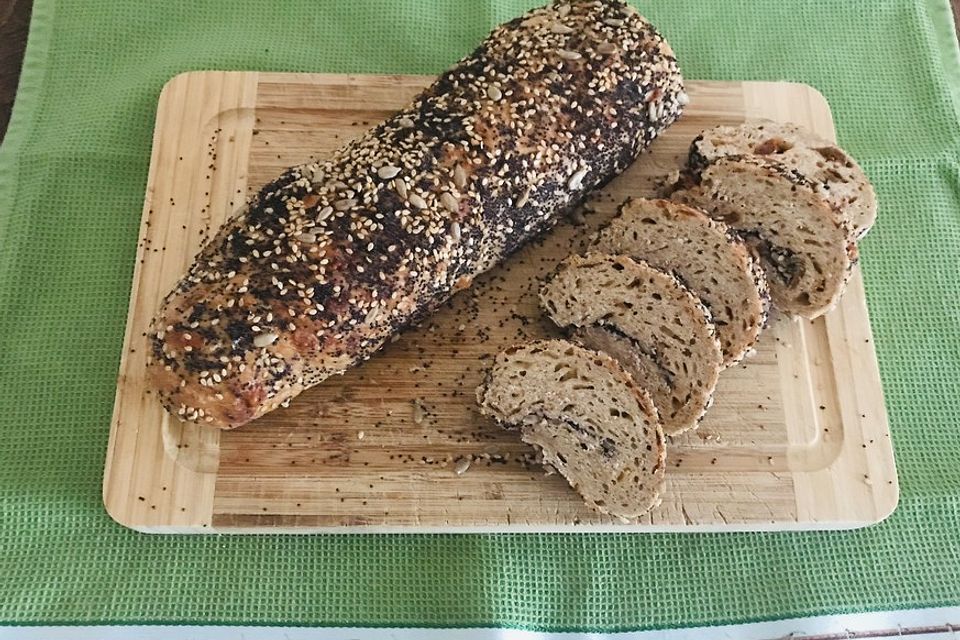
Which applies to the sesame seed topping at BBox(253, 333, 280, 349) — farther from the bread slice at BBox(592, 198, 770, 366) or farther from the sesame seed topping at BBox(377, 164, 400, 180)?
the bread slice at BBox(592, 198, 770, 366)

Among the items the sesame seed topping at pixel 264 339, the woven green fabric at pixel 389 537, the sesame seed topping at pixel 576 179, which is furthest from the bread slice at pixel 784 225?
the sesame seed topping at pixel 264 339

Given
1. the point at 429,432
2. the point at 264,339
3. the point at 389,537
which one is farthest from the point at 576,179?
the point at 389,537

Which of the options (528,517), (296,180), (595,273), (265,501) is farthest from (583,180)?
(265,501)

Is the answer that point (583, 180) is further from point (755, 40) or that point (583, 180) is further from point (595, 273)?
point (755, 40)

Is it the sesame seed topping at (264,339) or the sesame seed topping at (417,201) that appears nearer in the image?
the sesame seed topping at (264,339)

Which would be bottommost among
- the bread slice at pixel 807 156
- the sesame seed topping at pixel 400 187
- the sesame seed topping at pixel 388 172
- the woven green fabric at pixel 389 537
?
the woven green fabric at pixel 389 537

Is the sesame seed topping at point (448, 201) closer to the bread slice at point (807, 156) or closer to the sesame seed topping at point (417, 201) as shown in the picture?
the sesame seed topping at point (417, 201)

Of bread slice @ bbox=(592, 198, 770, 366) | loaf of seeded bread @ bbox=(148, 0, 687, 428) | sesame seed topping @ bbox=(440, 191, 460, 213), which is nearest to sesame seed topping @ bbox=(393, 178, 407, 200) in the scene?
loaf of seeded bread @ bbox=(148, 0, 687, 428)
